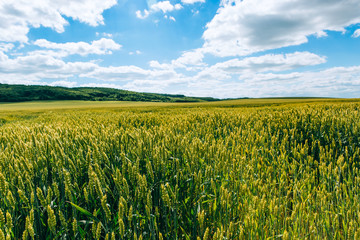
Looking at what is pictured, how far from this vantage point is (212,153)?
267cm

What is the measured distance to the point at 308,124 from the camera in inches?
190

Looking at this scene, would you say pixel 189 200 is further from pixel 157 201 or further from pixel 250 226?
pixel 250 226

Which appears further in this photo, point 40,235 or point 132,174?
point 132,174

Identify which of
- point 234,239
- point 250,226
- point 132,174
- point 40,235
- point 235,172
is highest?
point 132,174

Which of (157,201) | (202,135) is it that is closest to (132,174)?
(157,201)

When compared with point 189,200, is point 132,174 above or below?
above

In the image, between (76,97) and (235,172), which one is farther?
(76,97)

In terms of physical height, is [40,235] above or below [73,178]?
below

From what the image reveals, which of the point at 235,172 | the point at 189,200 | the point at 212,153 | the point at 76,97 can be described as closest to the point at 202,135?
the point at 212,153

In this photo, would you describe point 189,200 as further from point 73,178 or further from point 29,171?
point 29,171

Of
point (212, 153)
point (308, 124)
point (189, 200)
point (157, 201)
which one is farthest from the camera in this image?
point (308, 124)

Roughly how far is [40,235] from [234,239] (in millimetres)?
1529

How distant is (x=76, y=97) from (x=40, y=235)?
14770cm

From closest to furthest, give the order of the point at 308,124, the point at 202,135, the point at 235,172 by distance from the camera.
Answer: the point at 235,172, the point at 202,135, the point at 308,124
